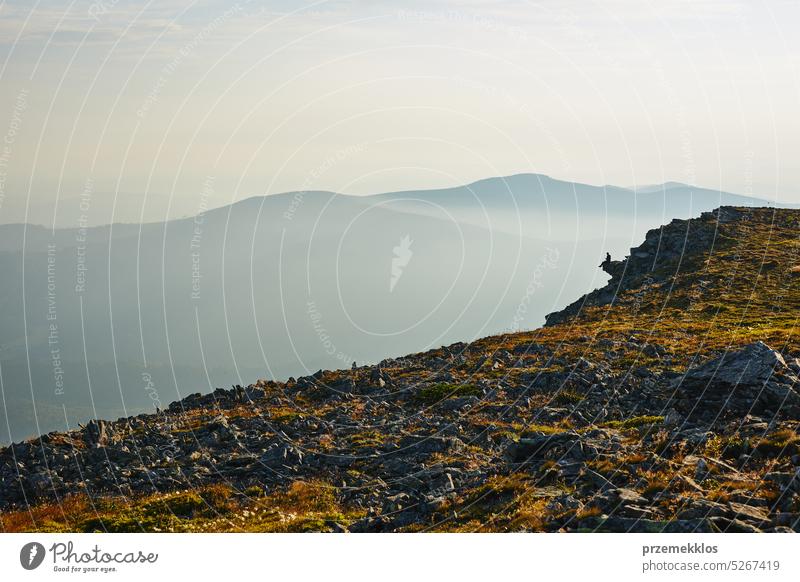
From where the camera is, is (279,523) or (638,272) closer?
(279,523)

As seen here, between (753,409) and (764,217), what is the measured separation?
9100cm

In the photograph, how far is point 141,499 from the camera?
31.0 m

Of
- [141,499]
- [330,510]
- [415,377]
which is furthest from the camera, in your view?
[415,377]
